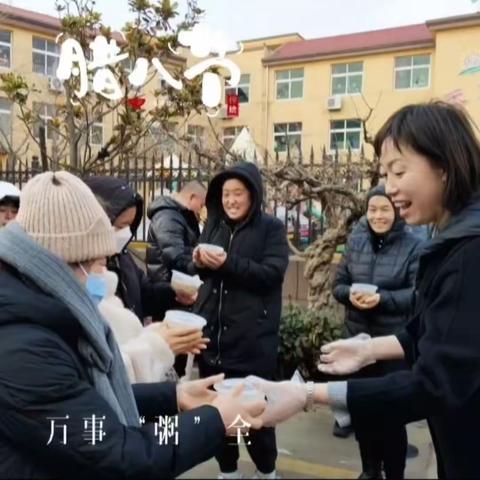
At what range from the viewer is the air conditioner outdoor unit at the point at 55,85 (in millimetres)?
6882

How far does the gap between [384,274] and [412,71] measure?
57.2 feet

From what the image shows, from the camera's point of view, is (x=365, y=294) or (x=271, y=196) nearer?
(x=365, y=294)

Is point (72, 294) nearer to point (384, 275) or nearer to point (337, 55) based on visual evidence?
point (384, 275)

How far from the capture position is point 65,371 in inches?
45.7

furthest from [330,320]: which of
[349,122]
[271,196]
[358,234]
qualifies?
[349,122]

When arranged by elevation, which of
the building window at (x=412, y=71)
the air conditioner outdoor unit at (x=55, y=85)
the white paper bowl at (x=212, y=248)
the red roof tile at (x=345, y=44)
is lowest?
the white paper bowl at (x=212, y=248)

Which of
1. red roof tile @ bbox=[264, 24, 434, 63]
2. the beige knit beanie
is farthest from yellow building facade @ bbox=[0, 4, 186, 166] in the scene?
red roof tile @ bbox=[264, 24, 434, 63]

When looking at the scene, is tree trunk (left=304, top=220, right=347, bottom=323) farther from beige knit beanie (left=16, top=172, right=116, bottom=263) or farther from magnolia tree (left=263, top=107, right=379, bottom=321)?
beige knit beanie (left=16, top=172, right=116, bottom=263)

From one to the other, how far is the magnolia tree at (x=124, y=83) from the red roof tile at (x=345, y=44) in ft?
50.1

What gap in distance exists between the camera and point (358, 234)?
3514 millimetres

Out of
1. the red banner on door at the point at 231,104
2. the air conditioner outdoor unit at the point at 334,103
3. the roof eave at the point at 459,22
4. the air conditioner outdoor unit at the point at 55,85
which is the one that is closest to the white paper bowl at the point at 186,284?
the roof eave at the point at 459,22

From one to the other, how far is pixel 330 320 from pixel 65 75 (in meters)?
3.61

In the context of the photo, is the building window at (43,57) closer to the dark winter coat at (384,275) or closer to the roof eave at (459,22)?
the roof eave at (459,22)

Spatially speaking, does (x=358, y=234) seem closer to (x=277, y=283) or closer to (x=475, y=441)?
(x=277, y=283)
